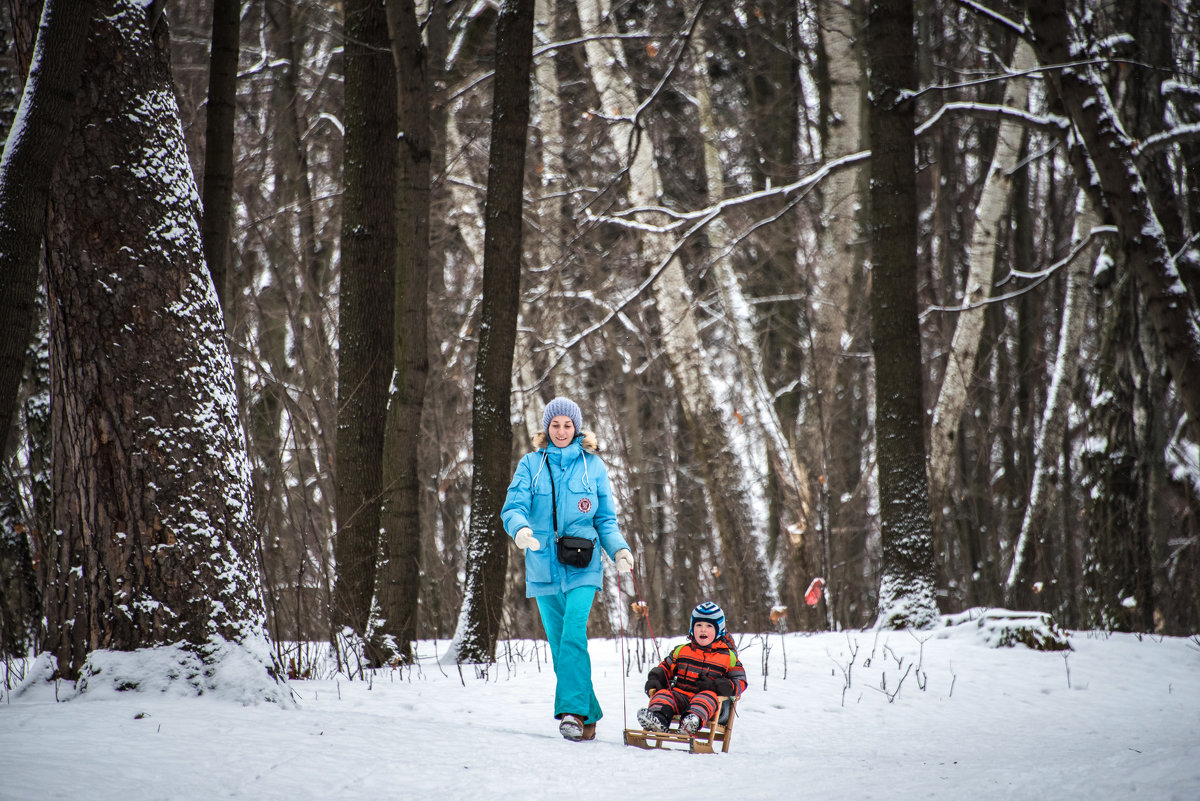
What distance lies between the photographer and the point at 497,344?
23.9ft

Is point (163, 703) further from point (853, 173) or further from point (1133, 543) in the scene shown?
point (853, 173)

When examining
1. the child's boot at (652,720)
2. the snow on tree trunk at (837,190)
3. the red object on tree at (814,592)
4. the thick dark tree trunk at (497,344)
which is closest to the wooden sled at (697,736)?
the child's boot at (652,720)

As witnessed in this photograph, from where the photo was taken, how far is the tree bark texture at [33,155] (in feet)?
12.7

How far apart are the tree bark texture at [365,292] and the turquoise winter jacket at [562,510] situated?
2987 millimetres

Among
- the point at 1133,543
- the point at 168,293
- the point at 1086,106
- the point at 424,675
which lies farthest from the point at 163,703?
the point at 1133,543

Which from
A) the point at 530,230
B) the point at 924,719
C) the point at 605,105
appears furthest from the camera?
the point at 530,230

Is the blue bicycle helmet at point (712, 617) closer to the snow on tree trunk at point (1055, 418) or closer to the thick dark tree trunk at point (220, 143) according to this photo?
the thick dark tree trunk at point (220, 143)

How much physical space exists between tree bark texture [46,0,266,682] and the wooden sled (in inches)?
67.8

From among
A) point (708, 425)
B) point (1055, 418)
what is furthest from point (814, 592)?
point (1055, 418)

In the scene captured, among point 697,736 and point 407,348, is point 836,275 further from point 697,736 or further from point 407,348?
point 697,736

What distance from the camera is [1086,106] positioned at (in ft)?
26.8

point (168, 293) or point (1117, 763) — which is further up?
point (168, 293)

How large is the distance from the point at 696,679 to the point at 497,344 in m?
3.41

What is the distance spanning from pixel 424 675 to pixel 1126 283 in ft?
26.5
